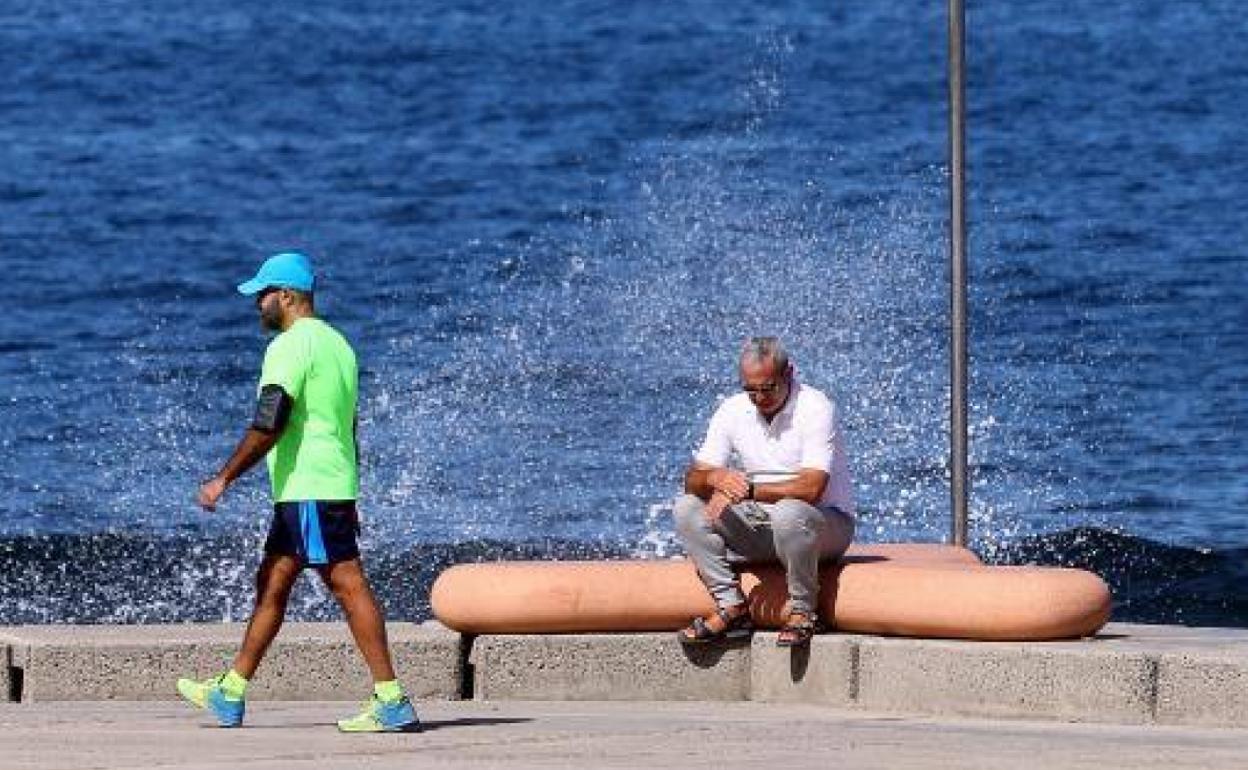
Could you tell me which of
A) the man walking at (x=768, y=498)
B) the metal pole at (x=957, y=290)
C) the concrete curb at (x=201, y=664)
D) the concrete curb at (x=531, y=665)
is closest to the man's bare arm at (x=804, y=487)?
the man walking at (x=768, y=498)

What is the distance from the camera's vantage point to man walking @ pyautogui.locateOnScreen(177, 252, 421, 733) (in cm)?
1278

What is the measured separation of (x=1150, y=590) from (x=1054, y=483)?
6554mm

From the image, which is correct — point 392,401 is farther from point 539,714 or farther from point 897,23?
point 897,23

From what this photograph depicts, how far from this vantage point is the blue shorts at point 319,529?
12.8 metres

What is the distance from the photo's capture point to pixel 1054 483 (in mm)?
31250

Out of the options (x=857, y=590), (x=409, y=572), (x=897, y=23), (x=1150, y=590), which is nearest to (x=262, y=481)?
(x=409, y=572)

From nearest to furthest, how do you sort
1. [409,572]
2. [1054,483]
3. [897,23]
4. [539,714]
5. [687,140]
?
1. [539,714]
2. [409,572]
3. [1054,483]
4. [687,140]
5. [897,23]

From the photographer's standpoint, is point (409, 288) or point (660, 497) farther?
point (409, 288)

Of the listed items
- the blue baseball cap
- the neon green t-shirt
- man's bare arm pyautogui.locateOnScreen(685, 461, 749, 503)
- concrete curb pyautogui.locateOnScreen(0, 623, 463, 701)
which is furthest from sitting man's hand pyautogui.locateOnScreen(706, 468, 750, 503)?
the blue baseball cap

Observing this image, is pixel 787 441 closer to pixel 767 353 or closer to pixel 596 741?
pixel 767 353

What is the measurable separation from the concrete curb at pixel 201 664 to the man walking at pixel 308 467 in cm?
143

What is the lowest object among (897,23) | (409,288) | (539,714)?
(539,714)

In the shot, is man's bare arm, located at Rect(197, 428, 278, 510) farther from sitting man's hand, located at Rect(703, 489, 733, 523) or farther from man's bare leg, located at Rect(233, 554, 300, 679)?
sitting man's hand, located at Rect(703, 489, 733, 523)

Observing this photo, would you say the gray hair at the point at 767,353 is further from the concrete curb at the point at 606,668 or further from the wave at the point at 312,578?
the wave at the point at 312,578
